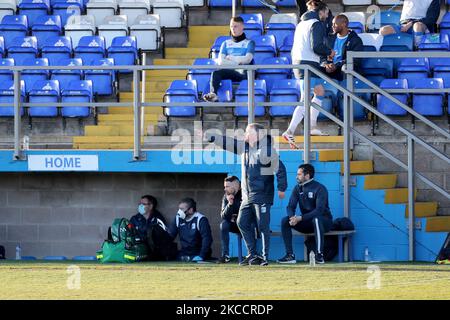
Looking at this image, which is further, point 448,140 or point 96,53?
point 96,53

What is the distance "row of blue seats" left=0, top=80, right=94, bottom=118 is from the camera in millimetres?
18594

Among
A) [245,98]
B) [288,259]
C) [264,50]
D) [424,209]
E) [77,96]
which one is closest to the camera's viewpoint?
[288,259]

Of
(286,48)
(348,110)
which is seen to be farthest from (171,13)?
(348,110)

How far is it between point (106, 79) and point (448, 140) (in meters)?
4.93

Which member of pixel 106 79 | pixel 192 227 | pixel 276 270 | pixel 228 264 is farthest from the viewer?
pixel 106 79

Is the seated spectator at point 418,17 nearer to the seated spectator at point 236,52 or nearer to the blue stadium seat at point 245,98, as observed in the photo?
the seated spectator at point 236,52

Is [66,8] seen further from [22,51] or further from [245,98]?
[245,98]

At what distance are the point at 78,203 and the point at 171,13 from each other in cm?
414

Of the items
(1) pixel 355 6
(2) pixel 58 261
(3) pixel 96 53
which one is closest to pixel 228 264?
(2) pixel 58 261

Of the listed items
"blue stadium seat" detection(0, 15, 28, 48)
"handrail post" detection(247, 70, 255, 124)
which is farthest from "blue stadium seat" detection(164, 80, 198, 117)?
"blue stadium seat" detection(0, 15, 28, 48)

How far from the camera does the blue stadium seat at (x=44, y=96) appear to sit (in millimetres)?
18734

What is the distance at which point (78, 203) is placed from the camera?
1845 cm

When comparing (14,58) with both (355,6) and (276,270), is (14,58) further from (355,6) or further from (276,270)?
(276,270)

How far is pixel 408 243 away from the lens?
17000 mm
